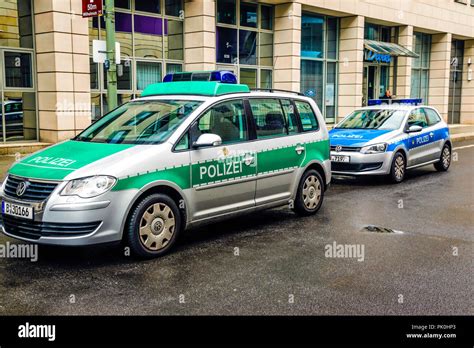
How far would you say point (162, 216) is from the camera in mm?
6328

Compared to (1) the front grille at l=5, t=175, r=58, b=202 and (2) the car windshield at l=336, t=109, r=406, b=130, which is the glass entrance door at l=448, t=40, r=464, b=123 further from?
(1) the front grille at l=5, t=175, r=58, b=202

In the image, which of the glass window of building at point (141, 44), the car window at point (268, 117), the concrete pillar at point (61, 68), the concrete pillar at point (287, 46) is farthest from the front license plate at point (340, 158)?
the concrete pillar at point (287, 46)

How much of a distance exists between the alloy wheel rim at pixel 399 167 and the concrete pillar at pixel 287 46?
1056 centimetres

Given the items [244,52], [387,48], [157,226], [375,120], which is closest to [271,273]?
[157,226]

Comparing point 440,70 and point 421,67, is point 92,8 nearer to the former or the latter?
point 421,67

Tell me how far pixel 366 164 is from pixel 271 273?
6239 millimetres

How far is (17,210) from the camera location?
5957 mm

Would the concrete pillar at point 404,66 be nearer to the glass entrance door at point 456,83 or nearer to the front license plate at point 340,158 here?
the glass entrance door at point 456,83

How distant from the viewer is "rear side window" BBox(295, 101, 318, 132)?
27.5 feet

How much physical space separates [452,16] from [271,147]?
2877 centimetres

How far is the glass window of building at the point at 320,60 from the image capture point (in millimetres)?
24172

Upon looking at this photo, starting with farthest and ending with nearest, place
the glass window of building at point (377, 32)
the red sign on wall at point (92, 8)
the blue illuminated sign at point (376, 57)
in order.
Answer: the glass window of building at point (377, 32) → the blue illuminated sign at point (376, 57) → the red sign on wall at point (92, 8)

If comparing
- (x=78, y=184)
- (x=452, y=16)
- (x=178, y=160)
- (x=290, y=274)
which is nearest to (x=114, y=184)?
(x=78, y=184)
